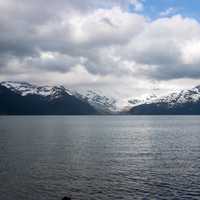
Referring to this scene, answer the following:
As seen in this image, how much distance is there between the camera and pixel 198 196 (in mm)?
50062

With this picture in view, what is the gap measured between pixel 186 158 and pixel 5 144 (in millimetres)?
56777

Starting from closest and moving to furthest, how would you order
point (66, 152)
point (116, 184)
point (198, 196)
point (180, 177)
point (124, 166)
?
1. point (198, 196)
2. point (116, 184)
3. point (180, 177)
4. point (124, 166)
5. point (66, 152)

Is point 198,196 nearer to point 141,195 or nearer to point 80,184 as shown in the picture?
point 141,195

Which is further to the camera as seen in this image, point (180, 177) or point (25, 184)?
point (180, 177)

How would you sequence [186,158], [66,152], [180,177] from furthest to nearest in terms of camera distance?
[66,152] → [186,158] → [180,177]

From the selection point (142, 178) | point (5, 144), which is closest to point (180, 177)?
point (142, 178)

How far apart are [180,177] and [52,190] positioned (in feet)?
74.2

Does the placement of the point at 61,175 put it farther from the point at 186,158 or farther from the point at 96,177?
the point at 186,158

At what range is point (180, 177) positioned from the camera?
61.3 meters

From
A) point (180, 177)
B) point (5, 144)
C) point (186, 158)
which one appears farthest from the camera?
point (5, 144)

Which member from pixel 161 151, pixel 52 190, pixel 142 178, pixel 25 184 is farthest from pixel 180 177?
pixel 161 151

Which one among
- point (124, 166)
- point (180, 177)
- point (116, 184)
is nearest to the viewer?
point (116, 184)

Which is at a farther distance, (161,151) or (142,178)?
(161,151)

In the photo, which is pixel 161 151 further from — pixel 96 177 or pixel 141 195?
pixel 141 195
